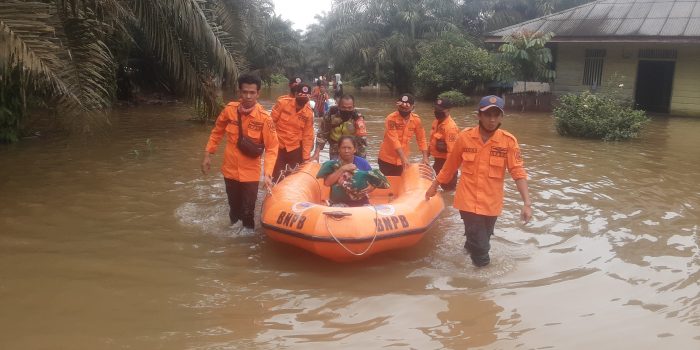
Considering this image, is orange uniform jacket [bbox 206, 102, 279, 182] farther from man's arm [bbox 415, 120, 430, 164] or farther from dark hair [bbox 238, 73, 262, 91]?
man's arm [bbox 415, 120, 430, 164]

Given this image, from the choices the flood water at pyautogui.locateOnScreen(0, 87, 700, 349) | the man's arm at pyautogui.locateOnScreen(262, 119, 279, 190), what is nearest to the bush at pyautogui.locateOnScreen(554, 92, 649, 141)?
the flood water at pyautogui.locateOnScreen(0, 87, 700, 349)

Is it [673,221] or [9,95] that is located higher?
[9,95]

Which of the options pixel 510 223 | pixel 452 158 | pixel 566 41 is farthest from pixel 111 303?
pixel 566 41

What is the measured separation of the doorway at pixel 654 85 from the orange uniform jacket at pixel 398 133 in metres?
13.6

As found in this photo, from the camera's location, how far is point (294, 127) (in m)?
6.66

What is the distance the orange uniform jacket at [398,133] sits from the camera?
21.7 ft

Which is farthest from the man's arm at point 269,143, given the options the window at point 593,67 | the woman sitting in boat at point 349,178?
the window at point 593,67

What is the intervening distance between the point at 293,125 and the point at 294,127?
0.03 metres

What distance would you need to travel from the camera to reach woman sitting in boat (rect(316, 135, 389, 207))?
5.21 meters

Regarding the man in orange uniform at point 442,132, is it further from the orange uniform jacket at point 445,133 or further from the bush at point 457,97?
the bush at point 457,97

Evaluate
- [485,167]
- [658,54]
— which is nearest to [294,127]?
[485,167]

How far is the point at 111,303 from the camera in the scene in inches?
155

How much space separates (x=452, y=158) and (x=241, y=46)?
1125cm

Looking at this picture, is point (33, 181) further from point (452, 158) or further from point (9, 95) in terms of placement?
point (452, 158)
